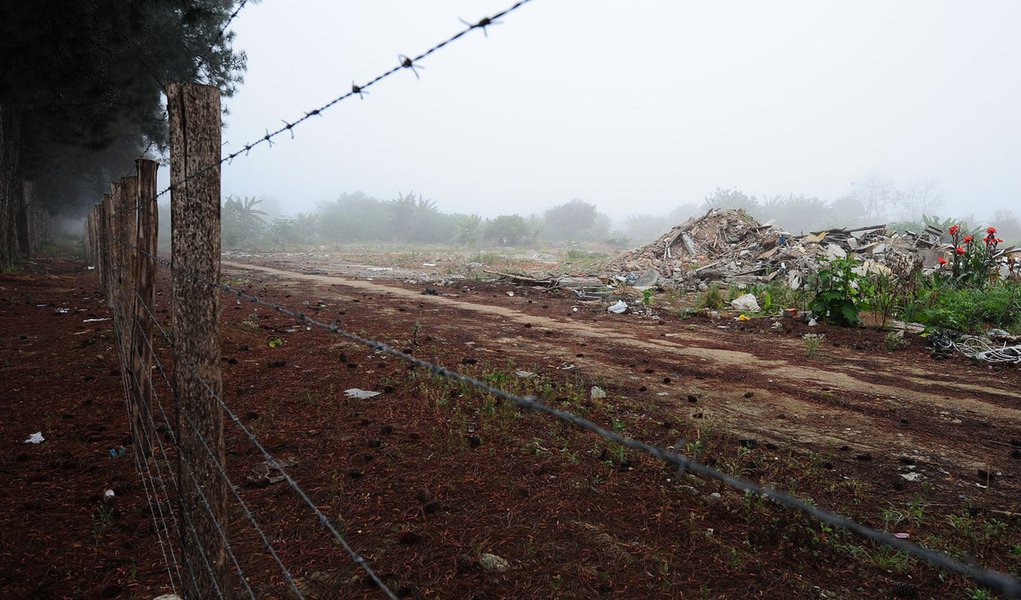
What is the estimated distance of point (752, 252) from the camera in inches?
628

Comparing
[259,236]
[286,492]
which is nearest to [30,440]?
[286,492]

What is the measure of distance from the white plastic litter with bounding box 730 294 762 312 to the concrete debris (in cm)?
111

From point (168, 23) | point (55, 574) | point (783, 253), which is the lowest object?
point (55, 574)

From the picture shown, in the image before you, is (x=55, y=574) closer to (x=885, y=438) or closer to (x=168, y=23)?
(x=885, y=438)

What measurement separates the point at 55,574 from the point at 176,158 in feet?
6.55

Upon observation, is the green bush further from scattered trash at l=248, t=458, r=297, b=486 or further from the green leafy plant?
scattered trash at l=248, t=458, r=297, b=486

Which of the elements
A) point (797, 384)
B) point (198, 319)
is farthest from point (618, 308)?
point (198, 319)

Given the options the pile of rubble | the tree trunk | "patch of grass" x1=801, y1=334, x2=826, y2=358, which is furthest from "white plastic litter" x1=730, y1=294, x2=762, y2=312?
the tree trunk

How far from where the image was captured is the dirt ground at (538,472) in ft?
7.75

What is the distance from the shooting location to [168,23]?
40.7 feet

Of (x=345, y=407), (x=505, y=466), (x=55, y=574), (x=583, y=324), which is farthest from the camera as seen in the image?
(x=583, y=324)

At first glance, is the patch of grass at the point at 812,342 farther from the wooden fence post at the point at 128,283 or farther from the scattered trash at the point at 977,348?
the wooden fence post at the point at 128,283

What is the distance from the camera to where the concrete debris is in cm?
1334

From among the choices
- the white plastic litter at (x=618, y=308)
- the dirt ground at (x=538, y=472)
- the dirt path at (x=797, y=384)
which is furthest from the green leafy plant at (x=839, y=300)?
the white plastic litter at (x=618, y=308)
